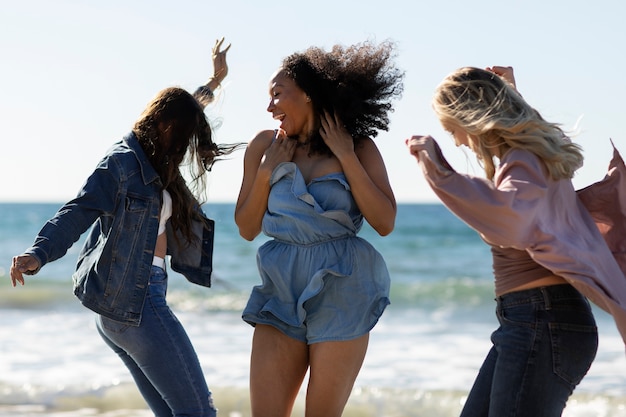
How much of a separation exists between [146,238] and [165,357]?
47 cm

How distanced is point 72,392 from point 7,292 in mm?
8715

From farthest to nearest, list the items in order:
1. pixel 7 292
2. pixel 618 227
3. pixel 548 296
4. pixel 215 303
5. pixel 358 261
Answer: pixel 7 292, pixel 215 303, pixel 358 261, pixel 618 227, pixel 548 296

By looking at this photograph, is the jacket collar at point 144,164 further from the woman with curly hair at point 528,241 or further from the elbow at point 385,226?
the woman with curly hair at point 528,241

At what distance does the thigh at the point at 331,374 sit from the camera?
155 inches

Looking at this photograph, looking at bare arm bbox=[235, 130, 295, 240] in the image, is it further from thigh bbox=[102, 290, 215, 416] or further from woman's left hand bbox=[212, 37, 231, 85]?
thigh bbox=[102, 290, 215, 416]

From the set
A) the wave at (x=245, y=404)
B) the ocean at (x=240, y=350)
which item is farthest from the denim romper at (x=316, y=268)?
the wave at (x=245, y=404)

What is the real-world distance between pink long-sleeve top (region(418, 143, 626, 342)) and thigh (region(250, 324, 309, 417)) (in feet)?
3.64

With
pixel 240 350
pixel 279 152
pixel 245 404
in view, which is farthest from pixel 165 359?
pixel 240 350

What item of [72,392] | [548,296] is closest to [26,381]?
[72,392]

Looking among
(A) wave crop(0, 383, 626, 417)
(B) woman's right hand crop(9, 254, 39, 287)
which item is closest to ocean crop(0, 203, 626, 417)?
(A) wave crop(0, 383, 626, 417)

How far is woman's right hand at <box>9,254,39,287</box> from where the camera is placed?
335 centimetres

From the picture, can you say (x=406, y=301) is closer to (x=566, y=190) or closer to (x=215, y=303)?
(x=215, y=303)

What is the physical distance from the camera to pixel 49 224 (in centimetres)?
350

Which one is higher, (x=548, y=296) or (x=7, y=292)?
(x=548, y=296)
